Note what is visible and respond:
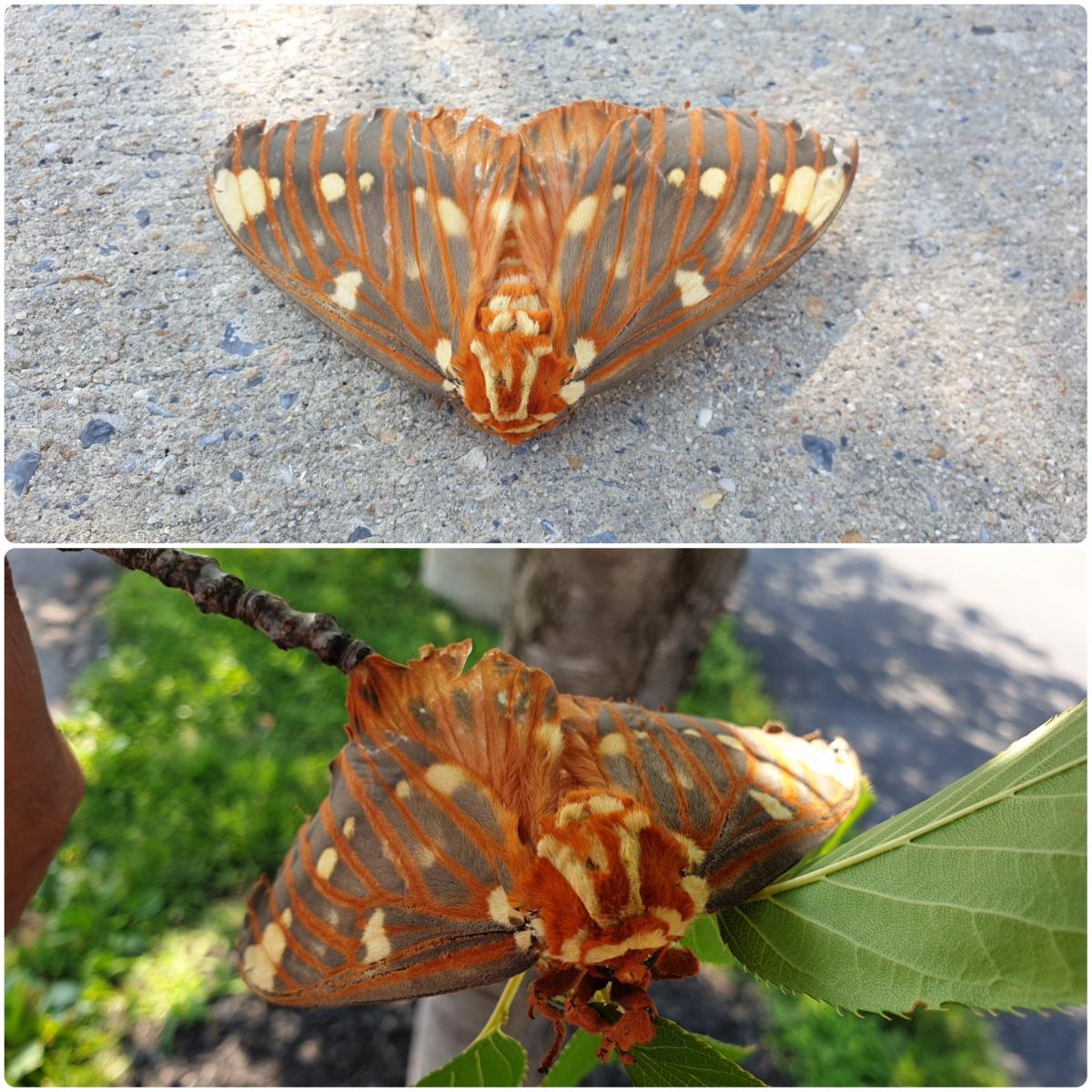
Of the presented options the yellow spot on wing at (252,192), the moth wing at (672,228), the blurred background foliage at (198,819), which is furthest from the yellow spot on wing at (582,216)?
the blurred background foliage at (198,819)

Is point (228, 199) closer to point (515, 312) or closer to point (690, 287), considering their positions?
point (515, 312)

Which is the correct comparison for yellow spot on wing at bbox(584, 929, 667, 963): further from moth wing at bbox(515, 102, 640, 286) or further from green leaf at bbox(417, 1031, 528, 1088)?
moth wing at bbox(515, 102, 640, 286)

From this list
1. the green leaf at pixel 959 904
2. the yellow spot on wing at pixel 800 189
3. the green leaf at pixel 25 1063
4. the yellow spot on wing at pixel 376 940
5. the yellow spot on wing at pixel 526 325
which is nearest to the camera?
the green leaf at pixel 959 904

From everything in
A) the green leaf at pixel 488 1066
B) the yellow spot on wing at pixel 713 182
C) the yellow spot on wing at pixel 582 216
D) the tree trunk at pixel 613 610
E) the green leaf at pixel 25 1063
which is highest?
the yellow spot on wing at pixel 713 182

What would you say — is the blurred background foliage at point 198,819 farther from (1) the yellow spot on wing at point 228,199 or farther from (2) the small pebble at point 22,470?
(1) the yellow spot on wing at point 228,199

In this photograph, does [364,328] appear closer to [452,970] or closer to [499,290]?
[499,290]

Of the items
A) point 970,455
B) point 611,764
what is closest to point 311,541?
point 611,764

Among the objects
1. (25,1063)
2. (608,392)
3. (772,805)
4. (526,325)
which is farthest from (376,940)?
(25,1063)
